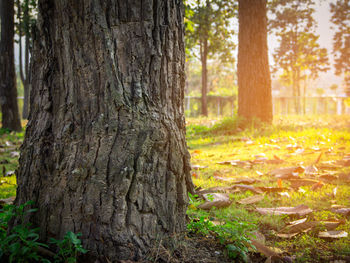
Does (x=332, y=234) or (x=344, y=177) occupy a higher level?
(x=344, y=177)

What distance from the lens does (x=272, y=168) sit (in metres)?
4.11

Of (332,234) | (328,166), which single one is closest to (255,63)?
(328,166)

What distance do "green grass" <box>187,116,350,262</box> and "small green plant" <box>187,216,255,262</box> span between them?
0.86ft

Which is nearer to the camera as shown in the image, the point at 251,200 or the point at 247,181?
the point at 251,200

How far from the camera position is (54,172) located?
1.66 metres

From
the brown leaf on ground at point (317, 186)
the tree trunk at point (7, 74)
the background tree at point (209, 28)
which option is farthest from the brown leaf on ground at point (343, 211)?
the background tree at point (209, 28)

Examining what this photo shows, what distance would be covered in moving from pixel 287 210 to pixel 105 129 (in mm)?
1707

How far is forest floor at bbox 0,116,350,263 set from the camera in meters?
1.83

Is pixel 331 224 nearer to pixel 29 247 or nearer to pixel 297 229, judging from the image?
pixel 297 229

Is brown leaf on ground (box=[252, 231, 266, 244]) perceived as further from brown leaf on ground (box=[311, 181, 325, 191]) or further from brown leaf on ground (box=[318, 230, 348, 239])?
brown leaf on ground (box=[311, 181, 325, 191])

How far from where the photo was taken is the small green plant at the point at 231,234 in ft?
5.68

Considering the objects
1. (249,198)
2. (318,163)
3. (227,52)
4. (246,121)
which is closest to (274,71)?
(227,52)

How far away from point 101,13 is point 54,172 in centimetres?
92

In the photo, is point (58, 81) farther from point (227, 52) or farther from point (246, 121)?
point (227, 52)
